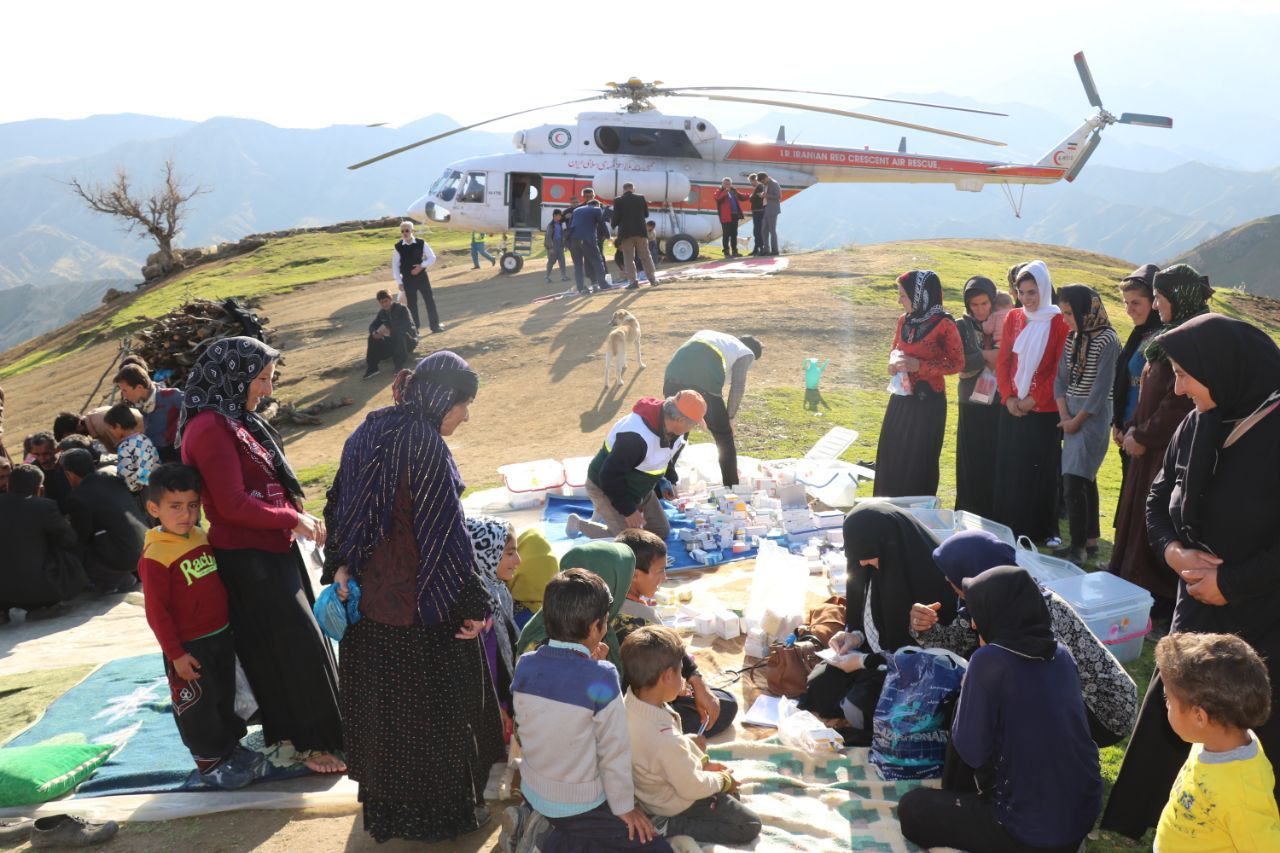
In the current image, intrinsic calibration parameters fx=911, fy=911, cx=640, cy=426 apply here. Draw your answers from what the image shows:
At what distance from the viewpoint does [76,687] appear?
184 inches

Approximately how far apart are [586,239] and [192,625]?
12167mm

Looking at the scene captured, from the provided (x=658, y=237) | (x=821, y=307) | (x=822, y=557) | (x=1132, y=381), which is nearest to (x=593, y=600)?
(x=822, y=557)

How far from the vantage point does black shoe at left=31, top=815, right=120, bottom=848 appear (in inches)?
134

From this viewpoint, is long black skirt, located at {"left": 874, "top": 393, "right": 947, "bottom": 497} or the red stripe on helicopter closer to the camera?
long black skirt, located at {"left": 874, "top": 393, "right": 947, "bottom": 497}

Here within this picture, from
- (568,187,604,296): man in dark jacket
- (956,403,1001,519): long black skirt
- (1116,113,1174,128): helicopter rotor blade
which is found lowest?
(956,403,1001,519): long black skirt

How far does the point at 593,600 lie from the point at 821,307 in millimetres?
11920

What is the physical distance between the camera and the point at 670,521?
6.70m

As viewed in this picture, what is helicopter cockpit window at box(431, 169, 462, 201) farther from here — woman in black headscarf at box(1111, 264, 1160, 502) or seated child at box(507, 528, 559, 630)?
seated child at box(507, 528, 559, 630)

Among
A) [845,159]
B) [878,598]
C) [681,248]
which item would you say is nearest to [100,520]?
[878,598]

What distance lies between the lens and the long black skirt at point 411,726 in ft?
10.8

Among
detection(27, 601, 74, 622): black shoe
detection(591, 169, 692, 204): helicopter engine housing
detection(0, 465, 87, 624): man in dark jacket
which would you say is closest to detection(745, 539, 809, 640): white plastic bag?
detection(0, 465, 87, 624): man in dark jacket

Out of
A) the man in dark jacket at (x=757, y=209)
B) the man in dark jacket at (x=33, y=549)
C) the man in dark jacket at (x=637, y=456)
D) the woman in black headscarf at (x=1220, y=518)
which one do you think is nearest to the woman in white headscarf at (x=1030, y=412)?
the man in dark jacket at (x=637, y=456)

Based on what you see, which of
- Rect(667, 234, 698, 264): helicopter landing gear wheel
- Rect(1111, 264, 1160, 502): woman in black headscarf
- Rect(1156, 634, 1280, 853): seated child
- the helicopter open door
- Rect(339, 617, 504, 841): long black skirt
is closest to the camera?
Rect(1156, 634, 1280, 853): seated child

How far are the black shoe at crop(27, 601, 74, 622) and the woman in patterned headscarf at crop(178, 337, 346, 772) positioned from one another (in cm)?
309
